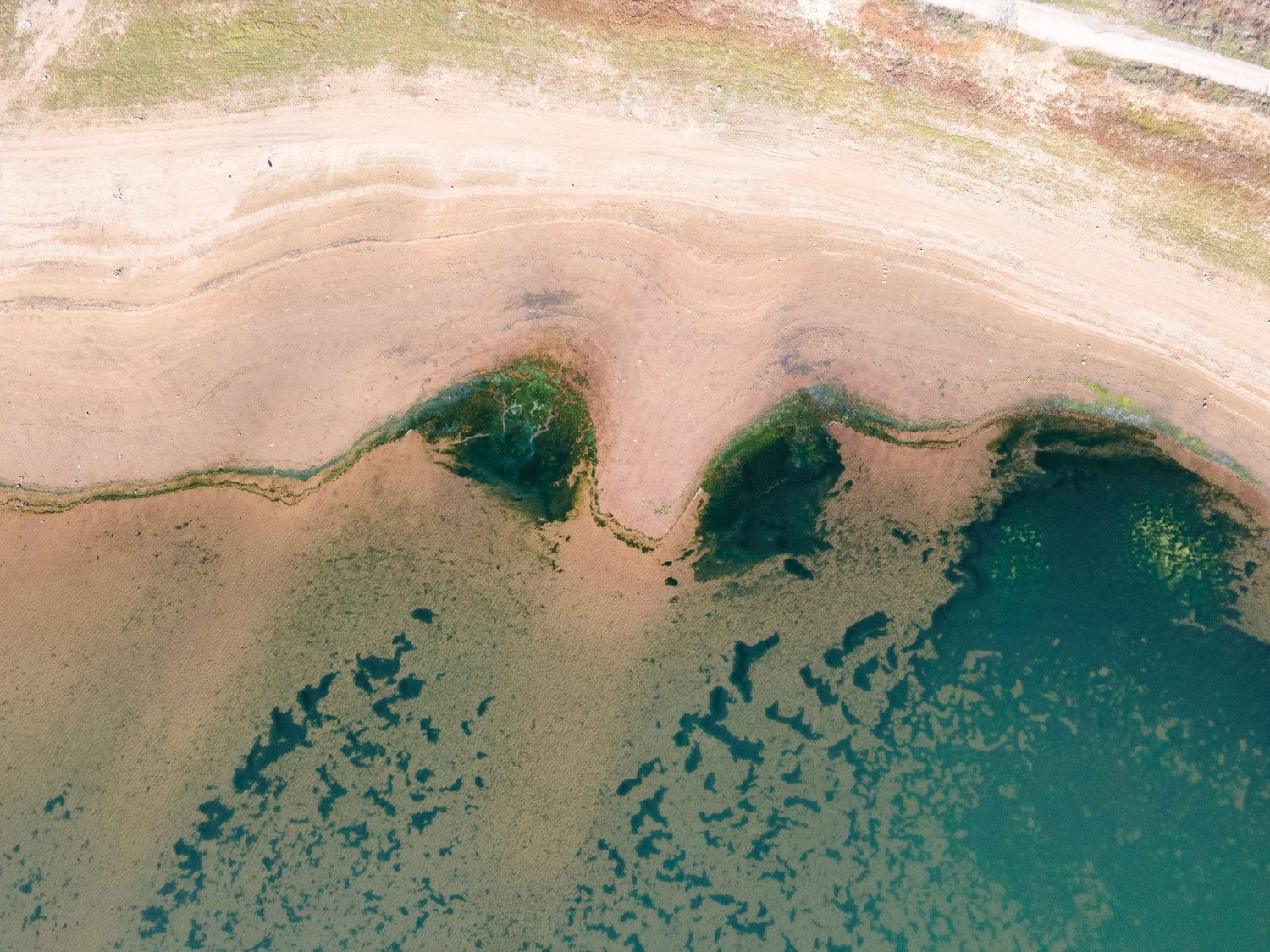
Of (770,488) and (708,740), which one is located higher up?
(770,488)

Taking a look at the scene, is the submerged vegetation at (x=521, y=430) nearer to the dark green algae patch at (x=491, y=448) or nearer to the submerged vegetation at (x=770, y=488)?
the dark green algae patch at (x=491, y=448)

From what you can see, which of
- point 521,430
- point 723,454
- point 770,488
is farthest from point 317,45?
point 770,488

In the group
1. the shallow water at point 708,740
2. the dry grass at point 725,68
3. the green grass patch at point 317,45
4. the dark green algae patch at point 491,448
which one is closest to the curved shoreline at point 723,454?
the dark green algae patch at point 491,448

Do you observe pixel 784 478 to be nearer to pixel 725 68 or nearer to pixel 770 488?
pixel 770 488

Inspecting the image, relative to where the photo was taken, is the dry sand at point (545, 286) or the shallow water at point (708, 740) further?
the shallow water at point (708, 740)

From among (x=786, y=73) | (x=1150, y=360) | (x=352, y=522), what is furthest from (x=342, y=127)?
(x=1150, y=360)

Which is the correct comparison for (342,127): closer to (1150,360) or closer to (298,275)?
(298,275)

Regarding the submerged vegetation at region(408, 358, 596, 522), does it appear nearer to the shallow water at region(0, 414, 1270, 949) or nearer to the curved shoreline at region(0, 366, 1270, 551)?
the curved shoreline at region(0, 366, 1270, 551)
